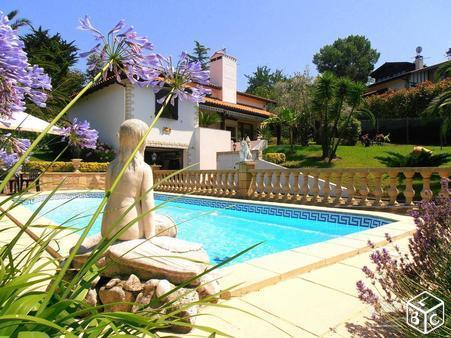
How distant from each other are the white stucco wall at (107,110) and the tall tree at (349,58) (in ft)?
132

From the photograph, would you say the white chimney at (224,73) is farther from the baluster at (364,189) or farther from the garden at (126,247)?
the garden at (126,247)

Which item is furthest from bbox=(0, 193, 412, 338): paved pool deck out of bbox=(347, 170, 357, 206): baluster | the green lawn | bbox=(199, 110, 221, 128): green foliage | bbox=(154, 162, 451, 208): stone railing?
bbox=(199, 110, 221, 128): green foliage

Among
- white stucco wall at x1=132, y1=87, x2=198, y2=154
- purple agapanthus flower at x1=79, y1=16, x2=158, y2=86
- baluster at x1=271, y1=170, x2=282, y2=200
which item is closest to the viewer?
purple agapanthus flower at x1=79, y1=16, x2=158, y2=86

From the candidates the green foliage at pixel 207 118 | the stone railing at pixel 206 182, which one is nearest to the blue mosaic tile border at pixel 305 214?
the stone railing at pixel 206 182

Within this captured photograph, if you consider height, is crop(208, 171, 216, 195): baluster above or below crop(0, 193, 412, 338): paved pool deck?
above

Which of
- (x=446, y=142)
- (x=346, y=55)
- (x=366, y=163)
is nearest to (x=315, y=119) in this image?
(x=366, y=163)

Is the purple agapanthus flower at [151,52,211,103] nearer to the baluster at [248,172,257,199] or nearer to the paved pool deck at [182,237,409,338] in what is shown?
the paved pool deck at [182,237,409,338]

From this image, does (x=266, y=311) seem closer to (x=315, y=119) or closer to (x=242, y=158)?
(x=242, y=158)

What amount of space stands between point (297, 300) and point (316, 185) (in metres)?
7.44

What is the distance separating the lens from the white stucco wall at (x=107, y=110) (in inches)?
758

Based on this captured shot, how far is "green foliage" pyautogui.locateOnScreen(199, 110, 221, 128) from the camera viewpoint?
23016mm

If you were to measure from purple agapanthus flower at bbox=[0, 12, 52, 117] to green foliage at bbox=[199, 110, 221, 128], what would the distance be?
21.7 metres

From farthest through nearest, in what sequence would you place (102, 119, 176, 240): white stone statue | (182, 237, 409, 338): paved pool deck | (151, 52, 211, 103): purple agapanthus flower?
(102, 119, 176, 240): white stone statue
(182, 237, 409, 338): paved pool deck
(151, 52, 211, 103): purple agapanthus flower

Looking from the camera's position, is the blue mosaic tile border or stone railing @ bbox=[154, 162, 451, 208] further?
stone railing @ bbox=[154, 162, 451, 208]
